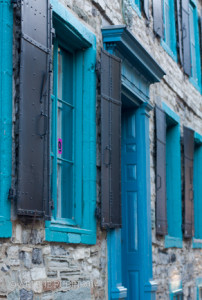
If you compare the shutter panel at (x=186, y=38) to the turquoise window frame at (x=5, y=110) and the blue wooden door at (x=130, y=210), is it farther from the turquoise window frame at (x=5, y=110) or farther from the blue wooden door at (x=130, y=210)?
the turquoise window frame at (x=5, y=110)

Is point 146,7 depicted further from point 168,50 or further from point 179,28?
point 179,28

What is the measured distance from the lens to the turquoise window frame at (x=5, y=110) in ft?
16.3

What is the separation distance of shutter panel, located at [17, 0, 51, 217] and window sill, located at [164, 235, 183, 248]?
4342 millimetres

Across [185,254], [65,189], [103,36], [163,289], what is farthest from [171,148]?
[65,189]

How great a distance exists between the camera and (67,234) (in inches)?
238

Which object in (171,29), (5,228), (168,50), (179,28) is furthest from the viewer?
(179,28)

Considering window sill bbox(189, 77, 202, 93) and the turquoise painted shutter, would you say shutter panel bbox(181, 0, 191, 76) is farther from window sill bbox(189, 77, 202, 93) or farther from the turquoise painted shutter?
the turquoise painted shutter

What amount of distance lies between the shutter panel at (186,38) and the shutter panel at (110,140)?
443cm

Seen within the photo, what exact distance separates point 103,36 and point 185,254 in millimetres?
4535

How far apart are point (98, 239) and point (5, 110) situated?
2164 millimetres

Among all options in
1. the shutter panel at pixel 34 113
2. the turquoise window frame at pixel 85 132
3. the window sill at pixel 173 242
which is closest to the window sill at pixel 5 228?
the shutter panel at pixel 34 113

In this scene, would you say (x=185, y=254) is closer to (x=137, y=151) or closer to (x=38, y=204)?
(x=137, y=151)

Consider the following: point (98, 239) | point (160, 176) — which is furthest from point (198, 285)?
point (98, 239)

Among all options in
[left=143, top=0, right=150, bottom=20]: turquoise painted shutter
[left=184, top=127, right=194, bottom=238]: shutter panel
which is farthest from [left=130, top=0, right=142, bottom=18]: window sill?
[left=184, top=127, right=194, bottom=238]: shutter panel
